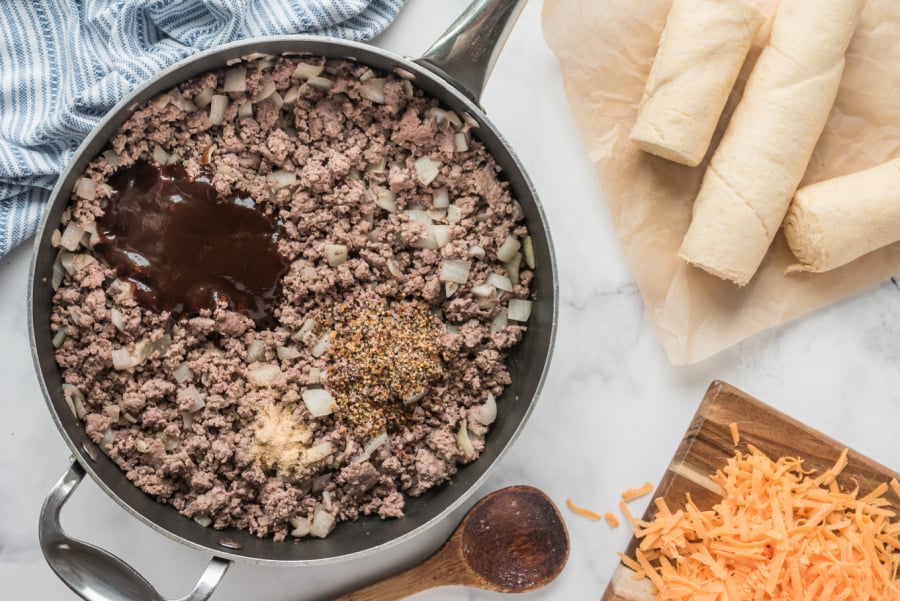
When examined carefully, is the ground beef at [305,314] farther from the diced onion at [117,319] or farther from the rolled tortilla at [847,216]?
the rolled tortilla at [847,216]

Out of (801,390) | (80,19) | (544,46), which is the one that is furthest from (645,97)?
(80,19)


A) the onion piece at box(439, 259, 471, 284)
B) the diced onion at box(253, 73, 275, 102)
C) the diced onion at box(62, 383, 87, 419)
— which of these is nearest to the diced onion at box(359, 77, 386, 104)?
the diced onion at box(253, 73, 275, 102)

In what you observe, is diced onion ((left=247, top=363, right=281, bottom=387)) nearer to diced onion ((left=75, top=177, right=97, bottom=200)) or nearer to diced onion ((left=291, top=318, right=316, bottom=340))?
diced onion ((left=291, top=318, right=316, bottom=340))

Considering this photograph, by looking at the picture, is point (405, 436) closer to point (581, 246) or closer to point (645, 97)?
point (581, 246)

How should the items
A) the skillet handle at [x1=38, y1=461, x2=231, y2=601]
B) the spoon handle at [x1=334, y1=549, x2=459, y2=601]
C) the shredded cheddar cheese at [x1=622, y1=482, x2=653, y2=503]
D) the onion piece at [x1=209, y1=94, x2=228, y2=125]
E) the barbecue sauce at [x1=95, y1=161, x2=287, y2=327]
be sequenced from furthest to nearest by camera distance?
the shredded cheddar cheese at [x1=622, y1=482, x2=653, y2=503], the spoon handle at [x1=334, y1=549, x2=459, y2=601], the onion piece at [x1=209, y1=94, x2=228, y2=125], the barbecue sauce at [x1=95, y1=161, x2=287, y2=327], the skillet handle at [x1=38, y1=461, x2=231, y2=601]

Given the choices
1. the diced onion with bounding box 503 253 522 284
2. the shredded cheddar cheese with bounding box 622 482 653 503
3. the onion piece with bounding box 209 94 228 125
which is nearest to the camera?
the onion piece with bounding box 209 94 228 125
